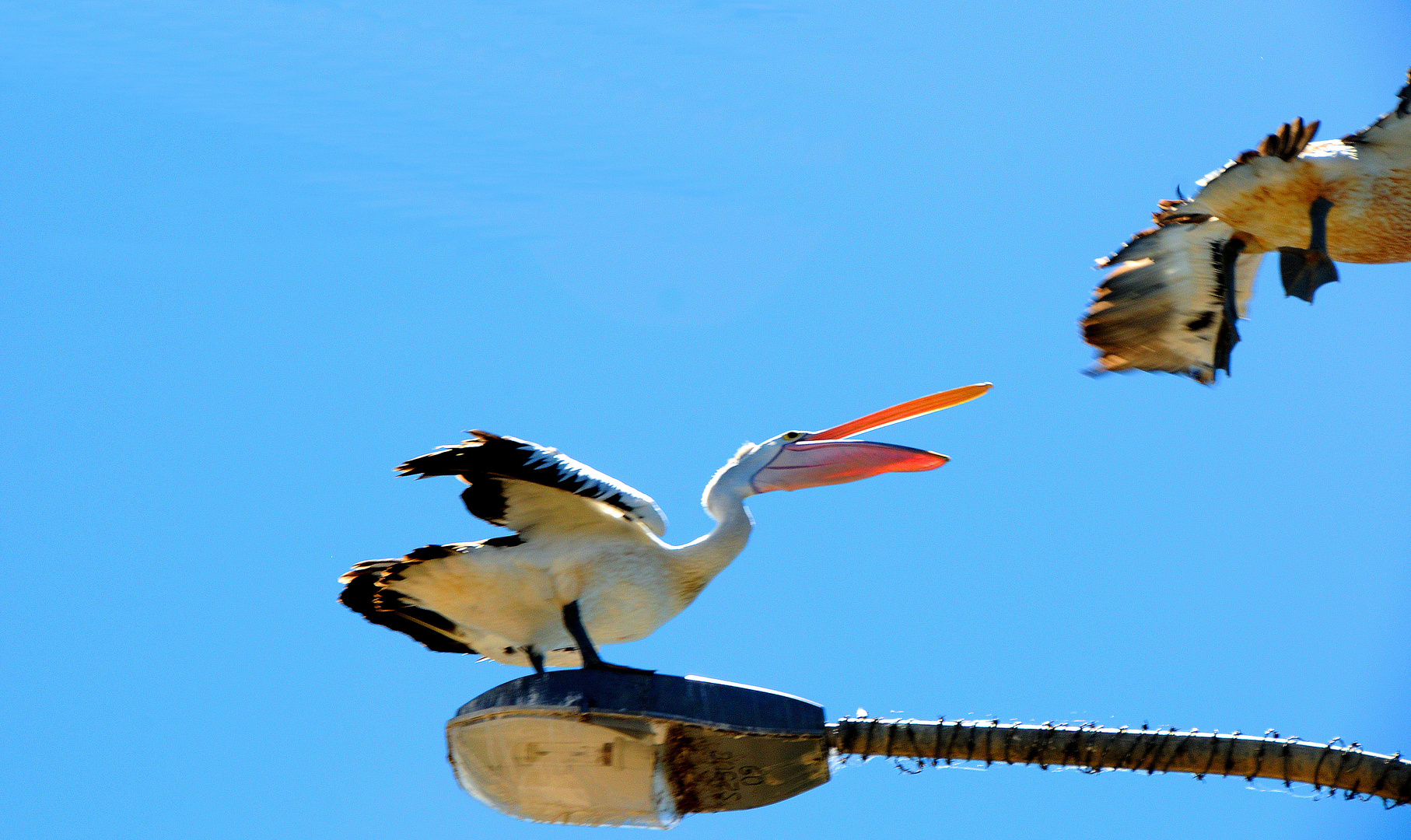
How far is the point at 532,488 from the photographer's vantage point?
7.66 meters

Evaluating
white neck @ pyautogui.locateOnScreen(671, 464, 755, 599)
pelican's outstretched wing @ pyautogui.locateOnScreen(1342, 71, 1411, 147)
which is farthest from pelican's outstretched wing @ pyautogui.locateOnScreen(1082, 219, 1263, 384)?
white neck @ pyautogui.locateOnScreen(671, 464, 755, 599)

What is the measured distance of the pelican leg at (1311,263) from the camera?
683 centimetres

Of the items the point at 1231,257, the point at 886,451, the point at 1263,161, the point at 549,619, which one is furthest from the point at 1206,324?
the point at 549,619

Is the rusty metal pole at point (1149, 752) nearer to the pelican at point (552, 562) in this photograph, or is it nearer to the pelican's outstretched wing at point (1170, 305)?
the pelican at point (552, 562)

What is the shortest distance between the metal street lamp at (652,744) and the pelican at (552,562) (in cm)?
114

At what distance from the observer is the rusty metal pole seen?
4.89m

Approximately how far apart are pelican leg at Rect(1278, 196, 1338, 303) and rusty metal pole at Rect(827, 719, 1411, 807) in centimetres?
303

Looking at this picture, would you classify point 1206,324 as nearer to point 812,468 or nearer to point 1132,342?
point 1132,342

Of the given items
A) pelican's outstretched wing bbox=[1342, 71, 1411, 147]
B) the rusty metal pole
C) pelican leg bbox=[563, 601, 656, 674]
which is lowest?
the rusty metal pole

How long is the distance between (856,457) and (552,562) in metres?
2.15

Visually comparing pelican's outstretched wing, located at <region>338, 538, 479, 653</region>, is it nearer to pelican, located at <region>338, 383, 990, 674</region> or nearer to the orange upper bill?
Answer: pelican, located at <region>338, 383, 990, 674</region>

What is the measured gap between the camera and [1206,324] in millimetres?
7230

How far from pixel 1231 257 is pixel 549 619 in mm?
4657

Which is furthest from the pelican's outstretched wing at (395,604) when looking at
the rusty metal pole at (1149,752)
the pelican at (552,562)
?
the rusty metal pole at (1149,752)
